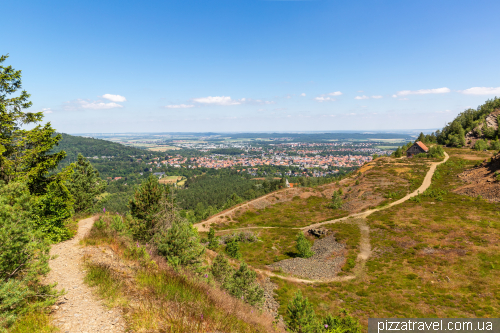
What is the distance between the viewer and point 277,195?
7500cm

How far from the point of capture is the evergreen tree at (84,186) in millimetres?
26000

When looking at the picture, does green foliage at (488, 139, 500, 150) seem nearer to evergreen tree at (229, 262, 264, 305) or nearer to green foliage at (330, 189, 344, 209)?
green foliage at (330, 189, 344, 209)

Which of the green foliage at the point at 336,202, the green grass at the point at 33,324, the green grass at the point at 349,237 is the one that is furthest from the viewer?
the green foliage at the point at 336,202

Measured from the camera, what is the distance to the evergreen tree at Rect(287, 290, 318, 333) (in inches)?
568

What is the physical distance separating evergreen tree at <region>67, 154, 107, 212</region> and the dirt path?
19.0 m

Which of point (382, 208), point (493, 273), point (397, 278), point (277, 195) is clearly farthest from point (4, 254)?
point (277, 195)

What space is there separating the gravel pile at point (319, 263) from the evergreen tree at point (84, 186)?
27.7 metres

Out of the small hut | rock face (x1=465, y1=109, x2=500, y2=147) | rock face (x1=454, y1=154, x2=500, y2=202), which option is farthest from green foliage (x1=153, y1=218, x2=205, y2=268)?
rock face (x1=465, y1=109, x2=500, y2=147)

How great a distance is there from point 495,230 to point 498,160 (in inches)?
1088

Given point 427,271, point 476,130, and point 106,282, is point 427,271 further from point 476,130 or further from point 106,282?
point 476,130

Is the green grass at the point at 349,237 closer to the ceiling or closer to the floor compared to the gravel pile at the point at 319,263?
closer to the ceiling

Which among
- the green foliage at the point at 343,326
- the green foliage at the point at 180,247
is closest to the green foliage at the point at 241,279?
the green foliage at the point at 180,247

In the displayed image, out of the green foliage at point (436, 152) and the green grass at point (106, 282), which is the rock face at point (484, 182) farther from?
the green grass at point (106, 282)

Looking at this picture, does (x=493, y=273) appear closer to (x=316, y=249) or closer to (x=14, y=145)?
(x=316, y=249)
